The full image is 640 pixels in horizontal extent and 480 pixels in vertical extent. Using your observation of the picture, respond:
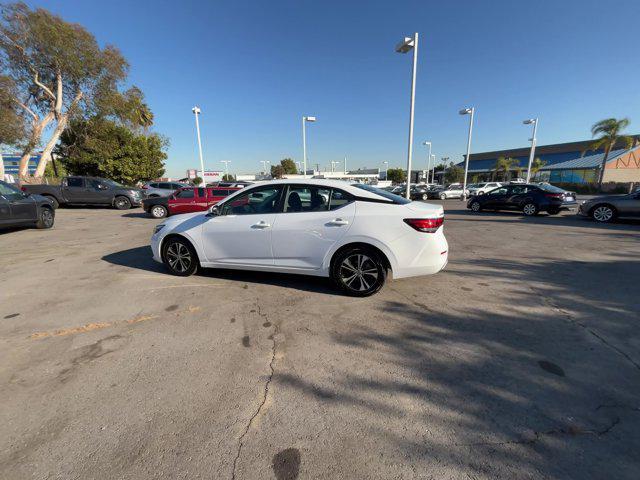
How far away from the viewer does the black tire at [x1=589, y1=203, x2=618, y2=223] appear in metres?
10.6

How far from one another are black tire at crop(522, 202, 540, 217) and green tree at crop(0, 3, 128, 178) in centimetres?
3171

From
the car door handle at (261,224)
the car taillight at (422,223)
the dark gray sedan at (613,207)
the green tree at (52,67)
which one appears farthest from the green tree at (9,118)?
the dark gray sedan at (613,207)

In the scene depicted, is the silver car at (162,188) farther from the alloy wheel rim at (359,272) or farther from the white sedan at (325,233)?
the alloy wheel rim at (359,272)

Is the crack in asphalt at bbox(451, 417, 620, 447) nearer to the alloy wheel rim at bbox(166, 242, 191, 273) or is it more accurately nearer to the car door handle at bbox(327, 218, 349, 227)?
the car door handle at bbox(327, 218, 349, 227)

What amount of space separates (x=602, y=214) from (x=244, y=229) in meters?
13.1

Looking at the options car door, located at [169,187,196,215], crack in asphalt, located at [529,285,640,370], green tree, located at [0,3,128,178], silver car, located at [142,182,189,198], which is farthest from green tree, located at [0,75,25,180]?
crack in asphalt, located at [529,285,640,370]

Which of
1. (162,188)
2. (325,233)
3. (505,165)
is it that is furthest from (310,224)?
(505,165)

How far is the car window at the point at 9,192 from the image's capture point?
873 centimetres

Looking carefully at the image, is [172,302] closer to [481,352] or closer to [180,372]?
[180,372]

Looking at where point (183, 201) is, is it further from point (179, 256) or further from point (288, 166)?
point (288, 166)

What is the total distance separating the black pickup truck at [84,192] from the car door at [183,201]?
277 inches

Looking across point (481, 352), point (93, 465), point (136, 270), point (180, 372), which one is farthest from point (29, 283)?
point (481, 352)

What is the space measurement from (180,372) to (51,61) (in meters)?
32.4

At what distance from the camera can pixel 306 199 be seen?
4.34 meters
